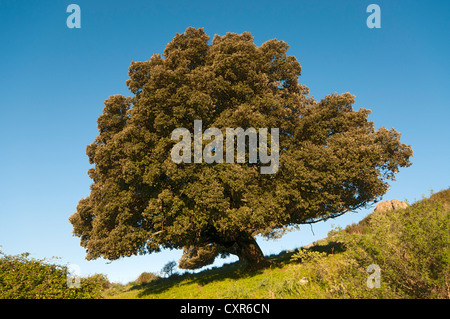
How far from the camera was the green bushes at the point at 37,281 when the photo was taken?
12.6 meters

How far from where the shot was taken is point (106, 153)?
805 inches

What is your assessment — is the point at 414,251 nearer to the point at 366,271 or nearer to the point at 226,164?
the point at 366,271

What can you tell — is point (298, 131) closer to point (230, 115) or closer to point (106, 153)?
point (230, 115)

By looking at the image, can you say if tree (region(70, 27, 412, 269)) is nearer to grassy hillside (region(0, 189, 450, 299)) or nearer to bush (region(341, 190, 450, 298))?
grassy hillside (region(0, 189, 450, 299))

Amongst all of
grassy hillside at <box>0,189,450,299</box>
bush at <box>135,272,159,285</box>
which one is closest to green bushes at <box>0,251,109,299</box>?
grassy hillside at <box>0,189,450,299</box>

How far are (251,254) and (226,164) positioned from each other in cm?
947

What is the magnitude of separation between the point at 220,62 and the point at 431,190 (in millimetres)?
16030

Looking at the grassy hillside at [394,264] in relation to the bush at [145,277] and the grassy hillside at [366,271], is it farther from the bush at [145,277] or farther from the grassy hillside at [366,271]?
the bush at [145,277]

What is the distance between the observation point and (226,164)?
59.1 ft

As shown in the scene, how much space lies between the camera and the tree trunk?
2236cm

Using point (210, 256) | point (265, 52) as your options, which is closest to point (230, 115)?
point (265, 52)

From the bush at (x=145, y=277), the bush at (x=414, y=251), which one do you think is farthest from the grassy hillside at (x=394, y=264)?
the bush at (x=145, y=277)

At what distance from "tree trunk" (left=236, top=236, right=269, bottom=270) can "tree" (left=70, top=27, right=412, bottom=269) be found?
95mm
